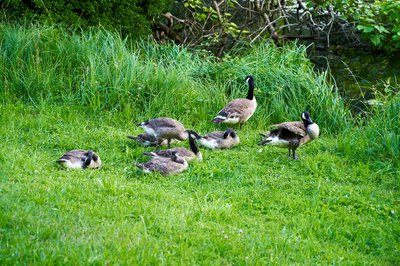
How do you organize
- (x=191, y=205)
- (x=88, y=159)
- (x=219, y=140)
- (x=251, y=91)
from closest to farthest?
1. (x=191, y=205)
2. (x=88, y=159)
3. (x=219, y=140)
4. (x=251, y=91)

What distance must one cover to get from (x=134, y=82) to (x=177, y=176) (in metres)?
3.56

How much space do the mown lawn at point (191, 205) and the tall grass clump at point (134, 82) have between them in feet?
3.18

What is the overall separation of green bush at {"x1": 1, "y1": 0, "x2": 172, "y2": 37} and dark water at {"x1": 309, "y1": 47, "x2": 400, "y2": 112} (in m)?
4.61

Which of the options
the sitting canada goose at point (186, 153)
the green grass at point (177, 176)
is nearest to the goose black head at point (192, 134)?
the sitting canada goose at point (186, 153)

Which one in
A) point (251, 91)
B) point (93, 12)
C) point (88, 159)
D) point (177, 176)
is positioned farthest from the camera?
point (93, 12)

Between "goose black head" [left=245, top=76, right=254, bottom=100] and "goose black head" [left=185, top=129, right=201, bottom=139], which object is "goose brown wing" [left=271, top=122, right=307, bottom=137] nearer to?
"goose black head" [left=185, top=129, right=201, bottom=139]

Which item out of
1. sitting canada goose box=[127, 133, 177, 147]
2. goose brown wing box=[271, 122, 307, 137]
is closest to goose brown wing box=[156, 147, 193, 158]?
sitting canada goose box=[127, 133, 177, 147]

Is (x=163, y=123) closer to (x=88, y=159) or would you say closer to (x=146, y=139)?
(x=146, y=139)

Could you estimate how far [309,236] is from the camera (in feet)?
21.9

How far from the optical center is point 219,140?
980cm

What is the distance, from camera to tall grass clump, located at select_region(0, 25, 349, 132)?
11164 millimetres

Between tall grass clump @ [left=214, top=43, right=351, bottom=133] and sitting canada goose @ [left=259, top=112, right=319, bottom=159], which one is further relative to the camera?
tall grass clump @ [left=214, top=43, right=351, bottom=133]

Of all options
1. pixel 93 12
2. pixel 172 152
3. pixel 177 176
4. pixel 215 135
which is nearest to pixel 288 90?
pixel 215 135

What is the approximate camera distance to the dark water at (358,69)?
15040mm
